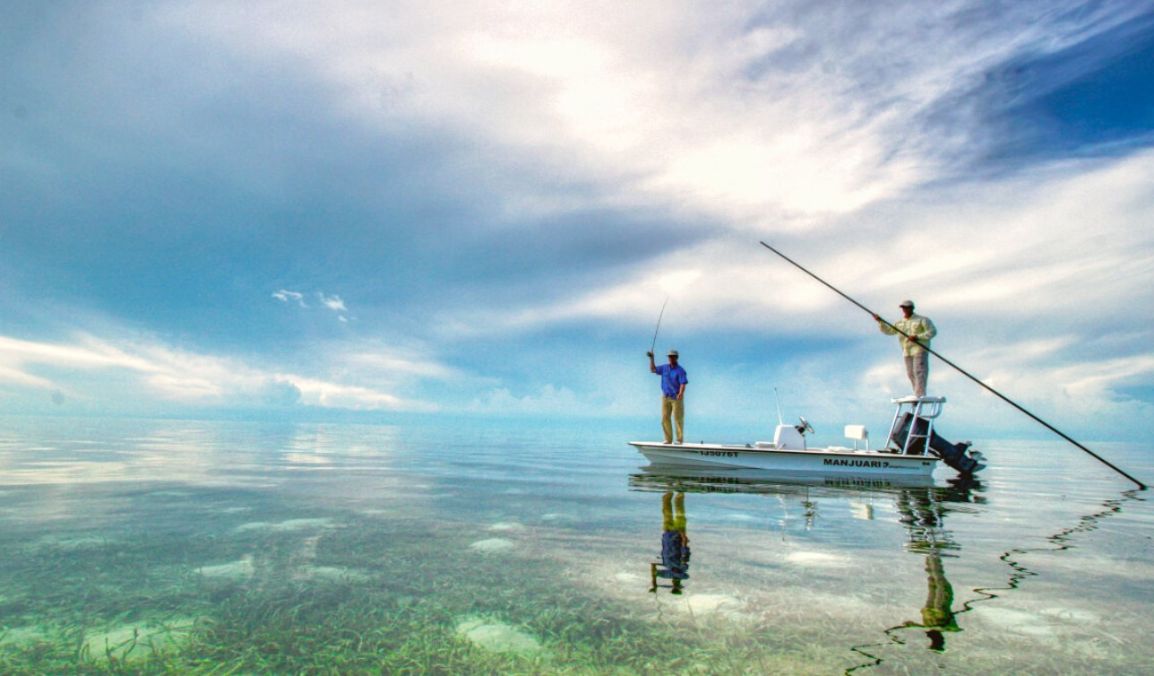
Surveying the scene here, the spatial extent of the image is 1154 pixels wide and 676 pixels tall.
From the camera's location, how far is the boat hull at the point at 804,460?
18641 mm

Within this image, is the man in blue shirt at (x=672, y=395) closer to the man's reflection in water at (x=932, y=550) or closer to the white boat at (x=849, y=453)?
the white boat at (x=849, y=453)

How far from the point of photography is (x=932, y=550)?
28.2 ft

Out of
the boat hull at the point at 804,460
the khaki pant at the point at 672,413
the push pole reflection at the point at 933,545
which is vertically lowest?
the push pole reflection at the point at 933,545

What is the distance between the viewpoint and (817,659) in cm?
452

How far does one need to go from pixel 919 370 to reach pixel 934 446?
3.74m

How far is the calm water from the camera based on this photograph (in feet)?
15.2

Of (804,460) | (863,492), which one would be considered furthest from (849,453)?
(863,492)

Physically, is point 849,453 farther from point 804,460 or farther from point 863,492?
point 863,492

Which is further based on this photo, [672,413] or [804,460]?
[672,413]

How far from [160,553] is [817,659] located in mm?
8404

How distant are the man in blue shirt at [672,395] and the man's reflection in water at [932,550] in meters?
7.53

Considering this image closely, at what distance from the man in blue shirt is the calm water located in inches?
306

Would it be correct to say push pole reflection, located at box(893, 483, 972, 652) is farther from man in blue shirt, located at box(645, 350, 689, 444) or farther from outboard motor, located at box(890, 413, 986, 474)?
man in blue shirt, located at box(645, 350, 689, 444)

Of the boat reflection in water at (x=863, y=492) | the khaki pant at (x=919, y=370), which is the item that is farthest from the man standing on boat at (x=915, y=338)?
the boat reflection in water at (x=863, y=492)
